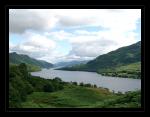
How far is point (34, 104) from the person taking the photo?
211 centimetres

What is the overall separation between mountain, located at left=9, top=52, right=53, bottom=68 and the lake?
5 cm

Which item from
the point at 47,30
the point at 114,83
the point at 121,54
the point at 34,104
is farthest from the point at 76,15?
the point at 34,104

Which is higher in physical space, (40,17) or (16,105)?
(40,17)

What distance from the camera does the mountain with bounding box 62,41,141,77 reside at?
2.12 meters

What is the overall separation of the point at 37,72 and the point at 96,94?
0.48m

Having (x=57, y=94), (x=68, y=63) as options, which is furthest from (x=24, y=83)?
(x=68, y=63)

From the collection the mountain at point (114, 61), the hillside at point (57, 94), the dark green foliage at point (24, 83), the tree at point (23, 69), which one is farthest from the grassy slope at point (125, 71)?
the tree at point (23, 69)

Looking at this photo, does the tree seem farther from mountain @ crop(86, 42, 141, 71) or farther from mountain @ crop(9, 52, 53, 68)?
mountain @ crop(86, 42, 141, 71)

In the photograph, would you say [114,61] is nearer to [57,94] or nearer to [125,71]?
[125,71]

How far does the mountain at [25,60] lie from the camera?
82.0 inches
